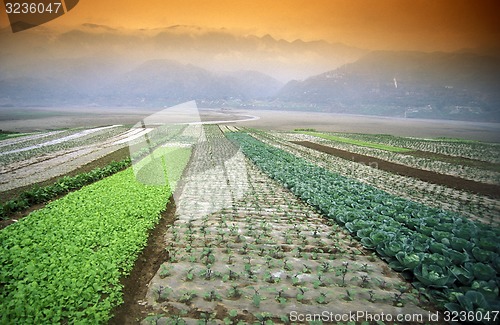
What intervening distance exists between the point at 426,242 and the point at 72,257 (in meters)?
9.20

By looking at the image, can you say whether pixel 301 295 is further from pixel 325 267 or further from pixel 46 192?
pixel 46 192

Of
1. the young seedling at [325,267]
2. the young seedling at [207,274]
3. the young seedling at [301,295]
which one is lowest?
the young seedling at [301,295]

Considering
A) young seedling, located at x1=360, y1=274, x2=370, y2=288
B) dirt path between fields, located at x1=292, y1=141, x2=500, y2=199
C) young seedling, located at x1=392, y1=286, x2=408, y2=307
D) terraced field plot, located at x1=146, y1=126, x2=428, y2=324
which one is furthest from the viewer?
dirt path between fields, located at x1=292, y1=141, x2=500, y2=199

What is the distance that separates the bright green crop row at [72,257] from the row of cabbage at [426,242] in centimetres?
663

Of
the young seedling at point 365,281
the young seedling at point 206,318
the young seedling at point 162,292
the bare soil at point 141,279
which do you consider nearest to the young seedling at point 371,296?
the young seedling at point 365,281

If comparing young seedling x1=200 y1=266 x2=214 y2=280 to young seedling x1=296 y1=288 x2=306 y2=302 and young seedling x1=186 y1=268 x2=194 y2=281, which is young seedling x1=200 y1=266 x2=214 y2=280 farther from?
young seedling x1=296 y1=288 x2=306 y2=302

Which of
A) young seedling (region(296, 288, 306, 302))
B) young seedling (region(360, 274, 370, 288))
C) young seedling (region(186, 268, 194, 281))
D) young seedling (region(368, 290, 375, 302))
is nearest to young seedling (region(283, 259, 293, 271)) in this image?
young seedling (region(296, 288, 306, 302))

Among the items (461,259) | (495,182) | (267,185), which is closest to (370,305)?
(461,259)

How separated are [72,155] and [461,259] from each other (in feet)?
103

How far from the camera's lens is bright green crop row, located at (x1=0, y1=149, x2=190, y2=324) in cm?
516

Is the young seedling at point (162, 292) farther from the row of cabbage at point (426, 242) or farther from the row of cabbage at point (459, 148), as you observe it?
the row of cabbage at point (459, 148)

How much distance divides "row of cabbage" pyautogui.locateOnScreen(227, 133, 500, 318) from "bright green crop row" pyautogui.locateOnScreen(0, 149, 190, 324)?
6627mm

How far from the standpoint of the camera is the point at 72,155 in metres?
27.8

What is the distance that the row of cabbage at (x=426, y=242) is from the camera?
5859 mm
